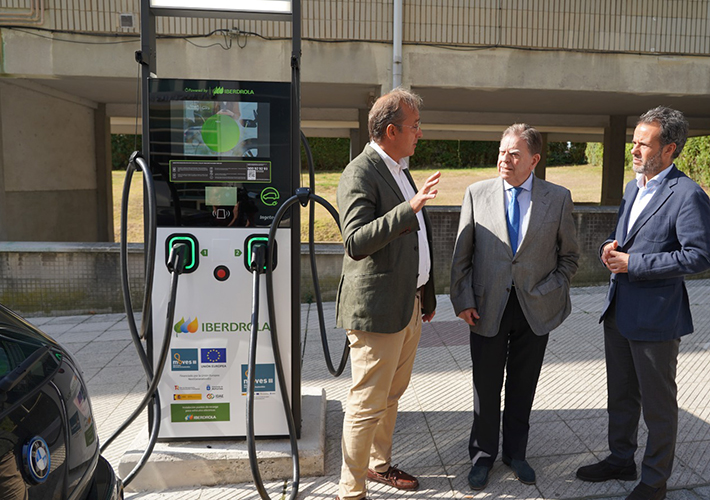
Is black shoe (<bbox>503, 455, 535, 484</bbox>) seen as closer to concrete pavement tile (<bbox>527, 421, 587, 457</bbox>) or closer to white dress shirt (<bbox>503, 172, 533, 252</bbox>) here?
concrete pavement tile (<bbox>527, 421, 587, 457</bbox>)

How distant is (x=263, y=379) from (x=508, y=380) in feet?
4.18

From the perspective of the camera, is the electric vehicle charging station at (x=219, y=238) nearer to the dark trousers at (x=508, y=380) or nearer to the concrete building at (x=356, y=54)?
the dark trousers at (x=508, y=380)

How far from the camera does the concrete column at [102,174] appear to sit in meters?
11.0

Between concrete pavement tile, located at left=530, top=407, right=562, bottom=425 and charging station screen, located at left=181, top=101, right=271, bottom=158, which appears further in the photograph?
concrete pavement tile, located at left=530, top=407, right=562, bottom=425

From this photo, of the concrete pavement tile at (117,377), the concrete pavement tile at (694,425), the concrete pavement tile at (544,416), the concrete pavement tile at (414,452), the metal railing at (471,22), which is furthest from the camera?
the metal railing at (471,22)

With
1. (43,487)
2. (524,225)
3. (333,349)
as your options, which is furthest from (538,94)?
(43,487)

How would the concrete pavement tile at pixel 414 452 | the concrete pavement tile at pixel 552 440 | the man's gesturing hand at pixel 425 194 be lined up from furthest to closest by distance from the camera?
the concrete pavement tile at pixel 552 440
the concrete pavement tile at pixel 414 452
the man's gesturing hand at pixel 425 194

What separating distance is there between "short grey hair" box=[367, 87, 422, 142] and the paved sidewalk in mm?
1764

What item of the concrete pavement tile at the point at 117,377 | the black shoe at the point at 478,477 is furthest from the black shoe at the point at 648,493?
the concrete pavement tile at the point at 117,377

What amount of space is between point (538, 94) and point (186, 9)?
7.25 m

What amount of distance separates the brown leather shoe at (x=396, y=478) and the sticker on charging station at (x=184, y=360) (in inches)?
41.4

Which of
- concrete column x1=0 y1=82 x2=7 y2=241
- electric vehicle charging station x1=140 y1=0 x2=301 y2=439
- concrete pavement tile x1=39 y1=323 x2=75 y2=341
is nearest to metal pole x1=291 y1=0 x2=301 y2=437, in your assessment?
electric vehicle charging station x1=140 y1=0 x2=301 y2=439

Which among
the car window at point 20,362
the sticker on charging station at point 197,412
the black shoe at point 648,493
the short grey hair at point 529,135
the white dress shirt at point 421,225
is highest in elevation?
the short grey hair at point 529,135

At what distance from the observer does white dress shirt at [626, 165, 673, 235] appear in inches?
104
